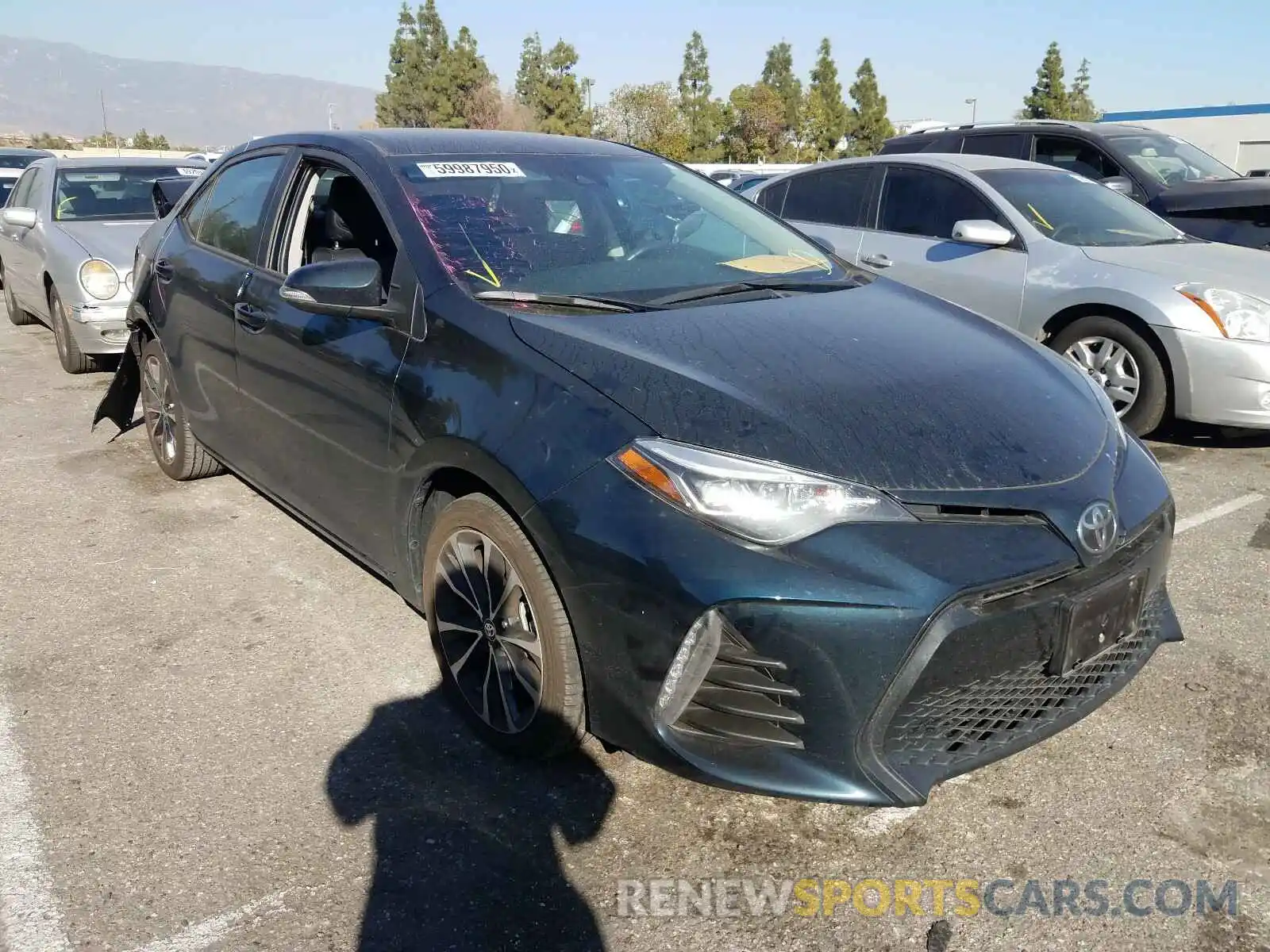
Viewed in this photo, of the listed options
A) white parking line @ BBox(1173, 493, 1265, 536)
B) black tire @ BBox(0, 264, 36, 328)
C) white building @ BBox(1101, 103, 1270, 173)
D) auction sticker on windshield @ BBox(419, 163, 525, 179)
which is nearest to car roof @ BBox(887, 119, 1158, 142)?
white parking line @ BBox(1173, 493, 1265, 536)

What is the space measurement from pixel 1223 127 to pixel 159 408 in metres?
38.6

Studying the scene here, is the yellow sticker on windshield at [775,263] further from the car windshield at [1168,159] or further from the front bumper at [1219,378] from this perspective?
the car windshield at [1168,159]

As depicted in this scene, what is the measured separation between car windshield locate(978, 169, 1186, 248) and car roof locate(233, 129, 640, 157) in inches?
127

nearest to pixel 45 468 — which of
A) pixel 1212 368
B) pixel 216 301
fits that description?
pixel 216 301

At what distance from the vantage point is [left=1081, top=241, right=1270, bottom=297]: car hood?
5363 mm

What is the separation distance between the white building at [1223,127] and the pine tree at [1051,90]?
31.1 m

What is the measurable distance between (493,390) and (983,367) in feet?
4.41

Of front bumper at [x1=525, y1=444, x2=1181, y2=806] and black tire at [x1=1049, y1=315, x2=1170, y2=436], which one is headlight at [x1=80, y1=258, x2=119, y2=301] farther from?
black tire at [x1=1049, y1=315, x2=1170, y2=436]

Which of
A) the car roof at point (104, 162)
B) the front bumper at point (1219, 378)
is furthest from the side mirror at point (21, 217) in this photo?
the front bumper at point (1219, 378)

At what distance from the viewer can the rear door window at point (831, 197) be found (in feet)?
22.7

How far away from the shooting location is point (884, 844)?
2488mm

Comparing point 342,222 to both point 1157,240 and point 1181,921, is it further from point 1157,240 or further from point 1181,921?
point 1157,240

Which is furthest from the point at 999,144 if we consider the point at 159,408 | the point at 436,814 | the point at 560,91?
the point at 560,91

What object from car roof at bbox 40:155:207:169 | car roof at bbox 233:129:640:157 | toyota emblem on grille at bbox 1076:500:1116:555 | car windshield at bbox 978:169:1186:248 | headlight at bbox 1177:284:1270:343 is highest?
car roof at bbox 233:129:640:157
